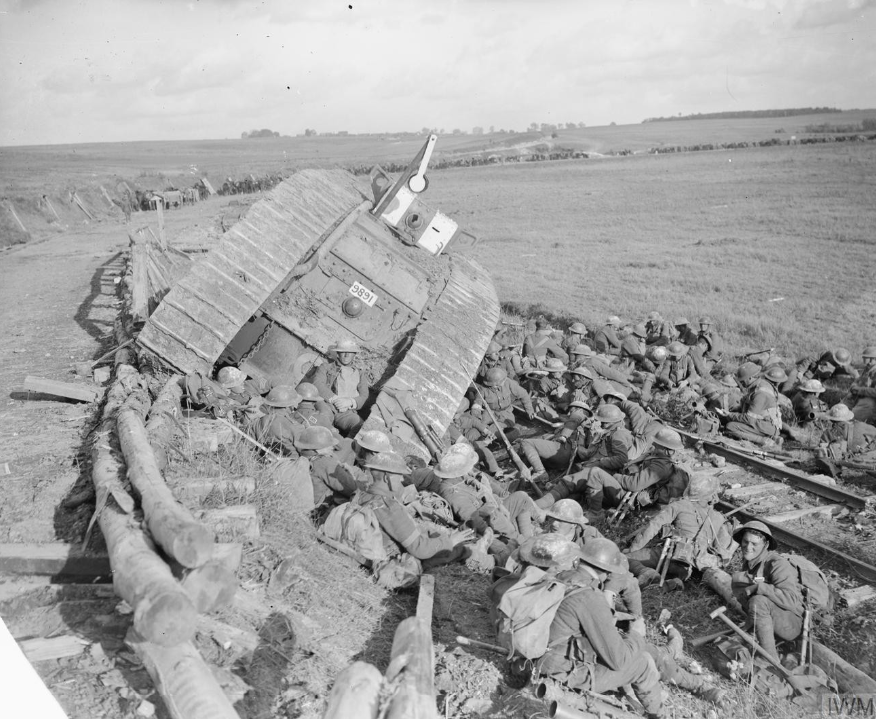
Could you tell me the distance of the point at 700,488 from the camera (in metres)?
7.96

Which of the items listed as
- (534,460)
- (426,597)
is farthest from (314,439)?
(534,460)

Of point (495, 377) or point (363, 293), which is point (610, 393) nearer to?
point (495, 377)

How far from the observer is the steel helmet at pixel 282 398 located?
9.29 meters

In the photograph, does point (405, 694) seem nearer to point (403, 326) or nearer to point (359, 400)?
point (359, 400)

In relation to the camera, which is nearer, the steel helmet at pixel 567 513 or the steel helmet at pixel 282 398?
the steel helmet at pixel 567 513

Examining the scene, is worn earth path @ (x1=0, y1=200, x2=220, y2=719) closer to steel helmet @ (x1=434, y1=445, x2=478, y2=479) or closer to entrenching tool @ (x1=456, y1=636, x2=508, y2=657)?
entrenching tool @ (x1=456, y1=636, x2=508, y2=657)

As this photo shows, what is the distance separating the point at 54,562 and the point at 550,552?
3.50 metres

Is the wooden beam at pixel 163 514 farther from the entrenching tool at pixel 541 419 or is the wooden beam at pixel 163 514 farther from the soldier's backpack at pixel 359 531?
the entrenching tool at pixel 541 419

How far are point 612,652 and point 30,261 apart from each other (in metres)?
24.5

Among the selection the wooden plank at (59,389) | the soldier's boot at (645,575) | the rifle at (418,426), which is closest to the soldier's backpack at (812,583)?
the soldier's boot at (645,575)

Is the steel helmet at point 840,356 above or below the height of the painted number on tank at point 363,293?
below

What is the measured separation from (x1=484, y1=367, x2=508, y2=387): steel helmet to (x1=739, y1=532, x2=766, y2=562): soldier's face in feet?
18.2

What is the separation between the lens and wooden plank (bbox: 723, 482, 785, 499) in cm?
933

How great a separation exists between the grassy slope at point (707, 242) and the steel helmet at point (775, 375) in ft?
8.80
